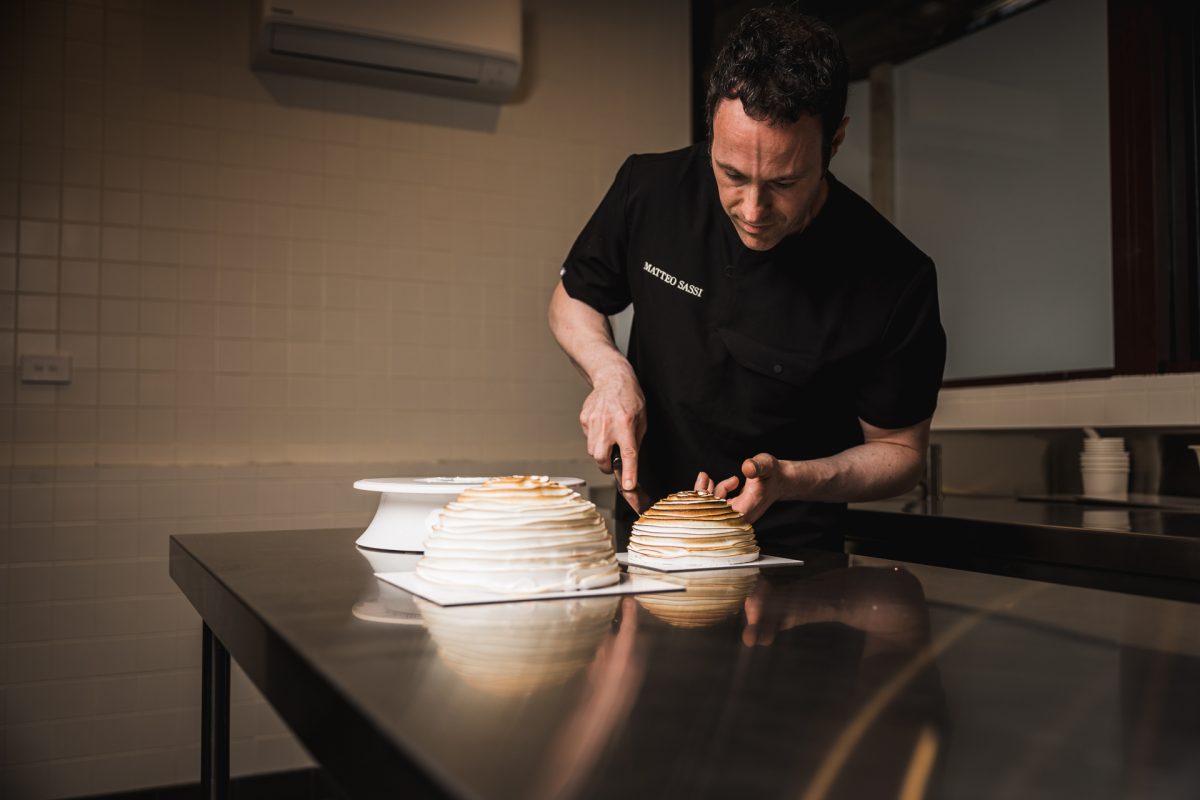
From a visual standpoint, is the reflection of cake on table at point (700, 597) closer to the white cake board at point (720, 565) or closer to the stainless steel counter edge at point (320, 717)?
the white cake board at point (720, 565)

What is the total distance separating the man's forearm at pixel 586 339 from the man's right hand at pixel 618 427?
0.10 meters

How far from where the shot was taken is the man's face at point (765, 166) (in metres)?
1.35

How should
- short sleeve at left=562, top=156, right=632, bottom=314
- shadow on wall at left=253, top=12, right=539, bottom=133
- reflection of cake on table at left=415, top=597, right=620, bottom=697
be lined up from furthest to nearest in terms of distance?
shadow on wall at left=253, top=12, right=539, bottom=133 → short sleeve at left=562, top=156, right=632, bottom=314 → reflection of cake on table at left=415, top=597, right=620, bottom=697

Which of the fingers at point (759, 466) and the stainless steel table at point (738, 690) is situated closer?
the stainless steel table at point (738, 690)

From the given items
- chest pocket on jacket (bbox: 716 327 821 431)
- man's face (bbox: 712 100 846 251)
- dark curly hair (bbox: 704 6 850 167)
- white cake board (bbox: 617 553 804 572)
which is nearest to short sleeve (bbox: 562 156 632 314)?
chest pocket on jacket (bbox: 716 327 821 431)

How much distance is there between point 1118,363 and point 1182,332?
173 millimetres

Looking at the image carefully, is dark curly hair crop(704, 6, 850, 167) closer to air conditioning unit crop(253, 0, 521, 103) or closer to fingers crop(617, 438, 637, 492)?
fingers crop(617, 438, 637, 492)

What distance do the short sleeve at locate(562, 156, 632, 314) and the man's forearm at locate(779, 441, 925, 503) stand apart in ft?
1.88

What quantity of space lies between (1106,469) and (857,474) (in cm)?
136

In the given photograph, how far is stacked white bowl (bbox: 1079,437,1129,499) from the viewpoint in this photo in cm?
257

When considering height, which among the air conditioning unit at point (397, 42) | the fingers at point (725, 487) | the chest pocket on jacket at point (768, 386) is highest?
the air conditioning unit at point (397, 42)

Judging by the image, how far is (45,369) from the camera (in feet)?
9.44

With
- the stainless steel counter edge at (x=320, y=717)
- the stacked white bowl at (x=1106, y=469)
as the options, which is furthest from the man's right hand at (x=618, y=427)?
the stacked white bowl at (x=1106, y=469)

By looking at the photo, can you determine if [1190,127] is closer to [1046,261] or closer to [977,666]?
[1046,261]
